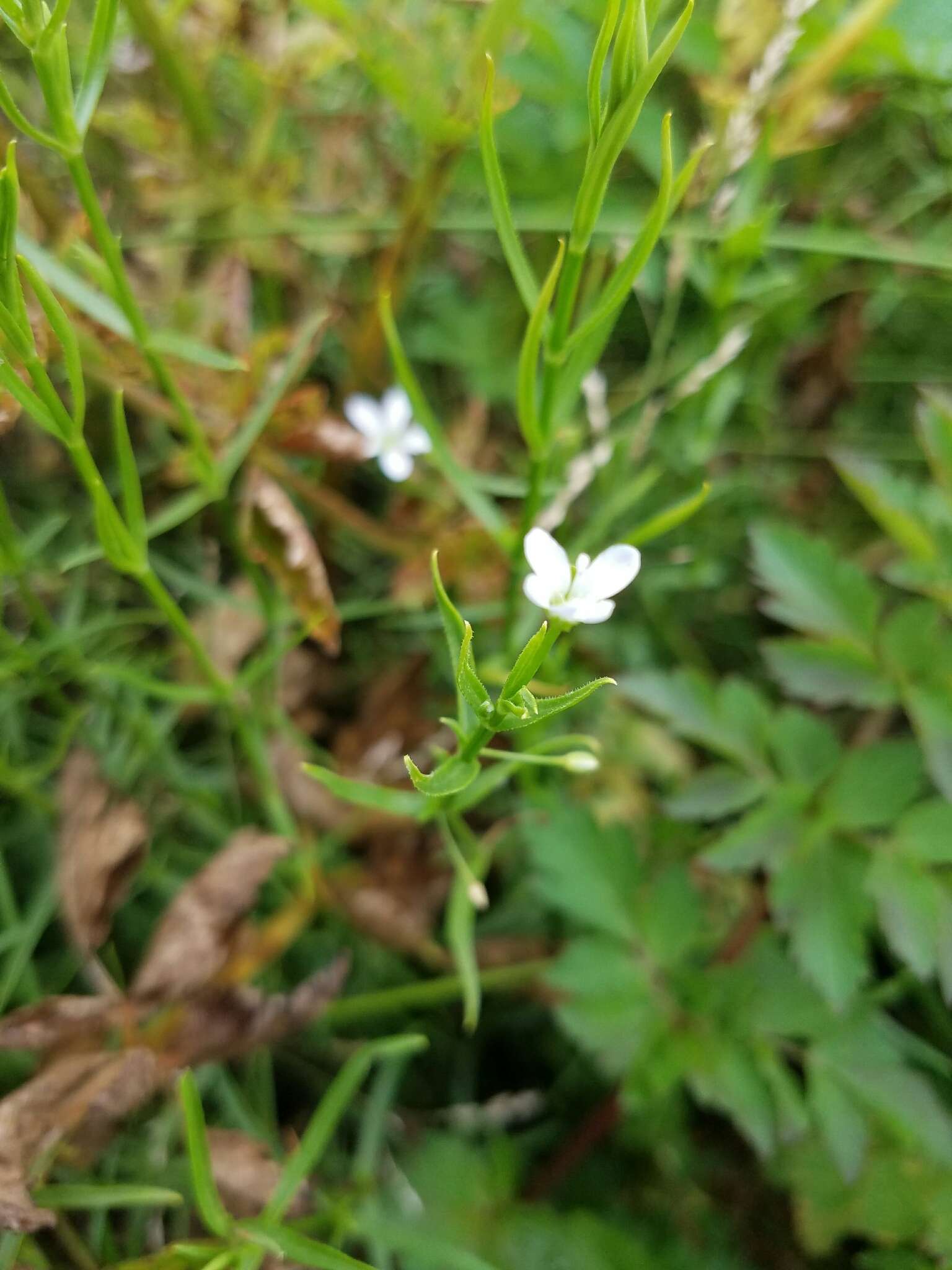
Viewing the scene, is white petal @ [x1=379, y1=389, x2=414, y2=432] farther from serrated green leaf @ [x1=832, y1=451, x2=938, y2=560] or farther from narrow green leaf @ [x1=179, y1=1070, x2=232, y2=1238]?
narrow green leaf @ [x1=179, y1=1070, x2=232, y2=1238]

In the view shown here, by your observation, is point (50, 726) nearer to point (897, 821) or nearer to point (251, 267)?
point (251, 267)

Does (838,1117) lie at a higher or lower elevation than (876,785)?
lower

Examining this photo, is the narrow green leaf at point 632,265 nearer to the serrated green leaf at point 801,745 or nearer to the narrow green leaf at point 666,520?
the narrow green leaf at point 666,520

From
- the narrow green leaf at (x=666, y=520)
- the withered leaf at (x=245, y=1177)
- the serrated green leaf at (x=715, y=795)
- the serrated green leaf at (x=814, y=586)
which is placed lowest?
the withered leaf at (x=245, y=1177)

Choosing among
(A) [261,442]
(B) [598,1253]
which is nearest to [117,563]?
(A) [261,442]

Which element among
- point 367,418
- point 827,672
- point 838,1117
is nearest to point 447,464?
point 367,418

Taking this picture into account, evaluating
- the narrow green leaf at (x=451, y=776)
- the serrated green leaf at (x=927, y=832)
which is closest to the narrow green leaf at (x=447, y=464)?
the narrow green leaf at (x=451, y=776)

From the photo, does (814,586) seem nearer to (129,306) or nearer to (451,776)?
(451,776)
